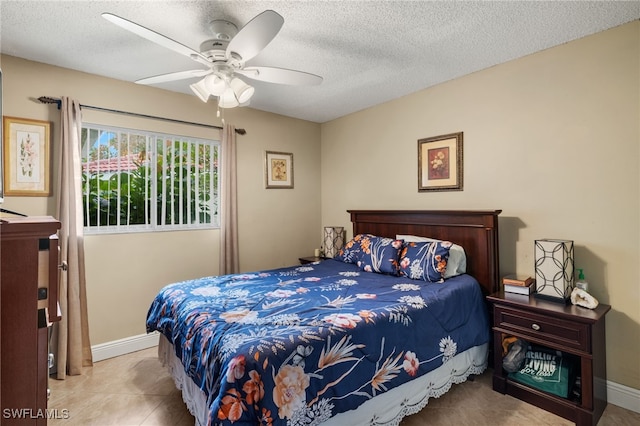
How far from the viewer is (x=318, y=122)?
455 cm

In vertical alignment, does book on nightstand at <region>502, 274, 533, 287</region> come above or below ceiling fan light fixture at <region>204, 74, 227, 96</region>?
below

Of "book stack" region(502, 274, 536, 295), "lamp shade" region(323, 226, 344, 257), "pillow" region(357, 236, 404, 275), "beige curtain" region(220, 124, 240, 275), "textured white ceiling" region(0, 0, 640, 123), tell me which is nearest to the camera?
"textured white ceiling" region(0, 0, 640, 123)

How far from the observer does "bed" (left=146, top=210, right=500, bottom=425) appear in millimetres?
1409

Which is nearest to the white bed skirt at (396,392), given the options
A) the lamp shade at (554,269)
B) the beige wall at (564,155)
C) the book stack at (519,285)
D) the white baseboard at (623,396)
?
the book stack at (519,285)

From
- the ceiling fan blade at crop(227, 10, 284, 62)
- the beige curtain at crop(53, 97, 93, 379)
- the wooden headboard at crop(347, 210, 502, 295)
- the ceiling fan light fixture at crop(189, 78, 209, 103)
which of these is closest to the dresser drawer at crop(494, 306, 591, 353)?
the wooden headboard at crop(347, 210, 502, 295)

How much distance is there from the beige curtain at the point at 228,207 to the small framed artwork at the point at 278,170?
496 millimetres

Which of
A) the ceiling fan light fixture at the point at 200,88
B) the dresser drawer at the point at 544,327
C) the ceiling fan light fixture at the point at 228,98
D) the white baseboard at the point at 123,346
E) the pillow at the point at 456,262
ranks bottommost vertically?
the white baseboard at the point at 123,346

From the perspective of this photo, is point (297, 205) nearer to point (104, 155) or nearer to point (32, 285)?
point (104, 155)

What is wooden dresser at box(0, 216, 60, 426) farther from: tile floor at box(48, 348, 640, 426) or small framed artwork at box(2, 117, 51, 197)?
small framed artwork at box(2, 117, 51, 197)

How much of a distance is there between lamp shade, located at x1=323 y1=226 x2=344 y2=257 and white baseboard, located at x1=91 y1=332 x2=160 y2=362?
2.08 metres

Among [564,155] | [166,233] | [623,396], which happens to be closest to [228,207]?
[166,233]

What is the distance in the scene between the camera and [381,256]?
9.58 feet

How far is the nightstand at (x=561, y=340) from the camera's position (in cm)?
194

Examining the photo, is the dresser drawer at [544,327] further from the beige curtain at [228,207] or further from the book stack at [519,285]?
the beige curtain at [228,207]
